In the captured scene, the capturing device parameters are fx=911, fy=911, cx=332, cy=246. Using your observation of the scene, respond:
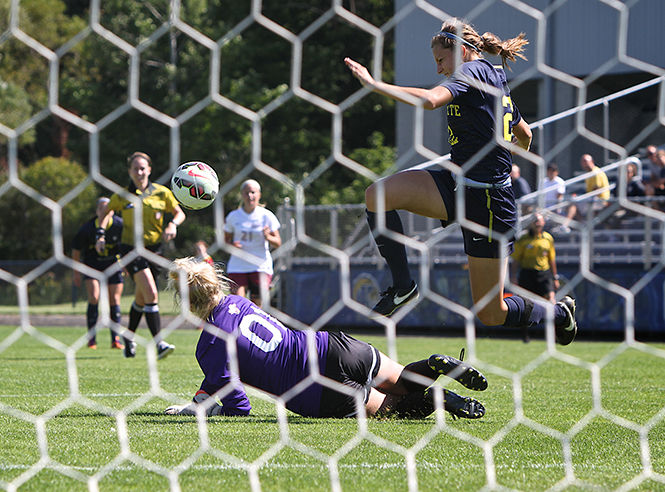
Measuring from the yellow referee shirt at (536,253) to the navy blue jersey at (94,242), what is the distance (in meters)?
5.26

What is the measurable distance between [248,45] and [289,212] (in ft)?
53.6

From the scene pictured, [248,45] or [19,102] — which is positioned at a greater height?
[248,45]

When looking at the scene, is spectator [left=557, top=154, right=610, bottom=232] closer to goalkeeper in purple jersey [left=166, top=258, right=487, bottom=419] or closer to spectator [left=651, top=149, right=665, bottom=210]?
spectator [left=651, top=149, right=665, bottom=210]

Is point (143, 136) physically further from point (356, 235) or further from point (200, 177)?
point (200, 177)

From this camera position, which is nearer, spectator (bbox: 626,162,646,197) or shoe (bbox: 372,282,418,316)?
shoe (bbox: 372,282,418,316)

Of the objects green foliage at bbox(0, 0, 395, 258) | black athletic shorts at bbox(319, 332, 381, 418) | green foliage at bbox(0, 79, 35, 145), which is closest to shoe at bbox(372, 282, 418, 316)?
black athletic shorts at bbox(319, 332, 381, 418)

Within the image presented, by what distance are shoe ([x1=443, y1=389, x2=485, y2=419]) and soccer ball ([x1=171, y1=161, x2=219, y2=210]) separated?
211 cm

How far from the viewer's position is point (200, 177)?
20.6ft

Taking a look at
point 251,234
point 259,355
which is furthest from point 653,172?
point 259,355

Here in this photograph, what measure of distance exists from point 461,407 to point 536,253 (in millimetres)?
7476

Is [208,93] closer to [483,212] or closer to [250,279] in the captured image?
[250,279]

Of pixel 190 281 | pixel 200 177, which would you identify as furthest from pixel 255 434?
pixel 200 177

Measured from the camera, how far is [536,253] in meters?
12.1

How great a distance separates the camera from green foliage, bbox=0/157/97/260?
27453 mm
